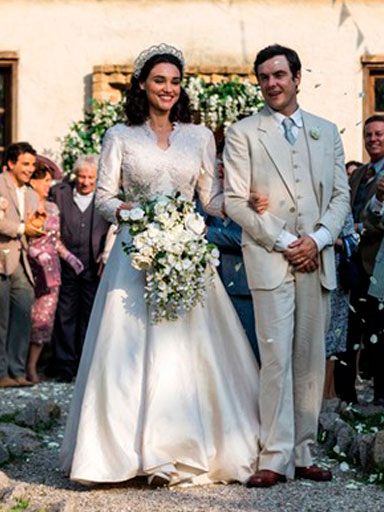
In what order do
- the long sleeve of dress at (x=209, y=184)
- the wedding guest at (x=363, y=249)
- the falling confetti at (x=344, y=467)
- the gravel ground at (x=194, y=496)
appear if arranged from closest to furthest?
the gravel ground at (x=194, y=496) → the long sleeve of dress at (x=209, y=184) → the falling confetti at (x=344, y=467) → the wedding guest at (x=363, y=249)

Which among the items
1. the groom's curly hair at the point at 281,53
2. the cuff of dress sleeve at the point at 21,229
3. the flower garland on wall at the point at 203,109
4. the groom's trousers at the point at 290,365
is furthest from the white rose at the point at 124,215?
the flower garland on wall at the point at 203,109

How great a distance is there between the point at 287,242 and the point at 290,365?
602 mm

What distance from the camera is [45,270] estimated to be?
1130 cm

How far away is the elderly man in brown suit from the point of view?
35.6ft

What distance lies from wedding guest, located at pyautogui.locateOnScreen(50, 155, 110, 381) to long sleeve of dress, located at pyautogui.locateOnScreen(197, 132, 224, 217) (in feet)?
15.3

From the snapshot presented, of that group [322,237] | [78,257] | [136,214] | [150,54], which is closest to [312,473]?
[322,237]

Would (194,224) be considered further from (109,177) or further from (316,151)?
(316,151)

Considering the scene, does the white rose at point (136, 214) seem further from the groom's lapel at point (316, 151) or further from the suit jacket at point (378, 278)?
the suit jacket at point (378, 278)

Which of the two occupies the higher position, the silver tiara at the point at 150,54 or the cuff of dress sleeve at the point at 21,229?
the silver tiara at the point at 150,54

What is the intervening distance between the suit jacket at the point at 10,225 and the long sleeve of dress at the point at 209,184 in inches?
165

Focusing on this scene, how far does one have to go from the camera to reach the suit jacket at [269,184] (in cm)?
642

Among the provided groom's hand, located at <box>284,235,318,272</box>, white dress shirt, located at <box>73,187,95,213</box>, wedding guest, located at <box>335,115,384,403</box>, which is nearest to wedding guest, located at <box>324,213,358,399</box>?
wedding guest, located at <box>335,115,384,403</box>

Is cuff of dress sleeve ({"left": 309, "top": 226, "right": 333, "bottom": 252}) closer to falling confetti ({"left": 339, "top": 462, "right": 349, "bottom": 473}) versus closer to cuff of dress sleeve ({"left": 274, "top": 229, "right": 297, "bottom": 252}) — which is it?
cuff of dress sleeve ({"left": 274, "top": 229, "right": 297, "bottom": 252})

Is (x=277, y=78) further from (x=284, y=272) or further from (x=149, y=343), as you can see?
(x=149, y=343)
